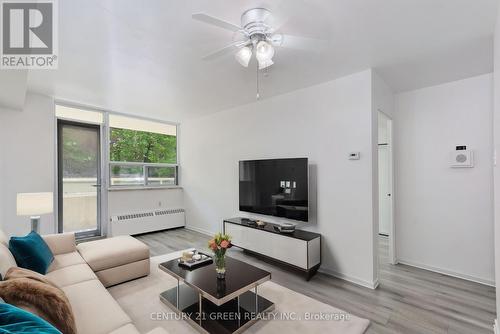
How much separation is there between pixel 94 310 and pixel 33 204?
6.53 feet

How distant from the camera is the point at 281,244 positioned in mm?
3295

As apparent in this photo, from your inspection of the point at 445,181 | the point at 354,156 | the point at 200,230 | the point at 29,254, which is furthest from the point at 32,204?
the point at 445,181

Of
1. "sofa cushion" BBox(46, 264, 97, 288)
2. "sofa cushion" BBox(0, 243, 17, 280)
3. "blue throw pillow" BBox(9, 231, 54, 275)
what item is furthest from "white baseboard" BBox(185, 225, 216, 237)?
A: "sofa cushion" BBox(0, 243, 17, 280)

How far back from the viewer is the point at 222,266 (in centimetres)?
222

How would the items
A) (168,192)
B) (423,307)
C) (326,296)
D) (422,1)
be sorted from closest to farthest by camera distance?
(422,1) → (423,307) → (326,296) → (168,192)

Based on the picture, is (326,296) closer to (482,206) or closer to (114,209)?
(482,206)

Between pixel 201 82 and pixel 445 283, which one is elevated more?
pixel 201 82

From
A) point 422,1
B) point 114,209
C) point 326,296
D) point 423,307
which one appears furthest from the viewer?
Answer: point 114,209

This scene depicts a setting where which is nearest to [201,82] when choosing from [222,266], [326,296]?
[222,266]

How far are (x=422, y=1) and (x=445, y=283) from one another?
320cm

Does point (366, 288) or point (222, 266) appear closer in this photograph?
point (222, 266)

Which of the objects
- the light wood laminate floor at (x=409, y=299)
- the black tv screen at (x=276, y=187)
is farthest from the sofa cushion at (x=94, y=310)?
the black tv screen at (x=276, y=187)

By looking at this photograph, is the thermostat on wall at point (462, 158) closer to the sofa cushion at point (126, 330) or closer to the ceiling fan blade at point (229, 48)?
the ceiling fan blade at point (229, 48)

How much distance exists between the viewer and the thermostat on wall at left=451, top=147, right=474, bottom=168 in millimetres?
3025
